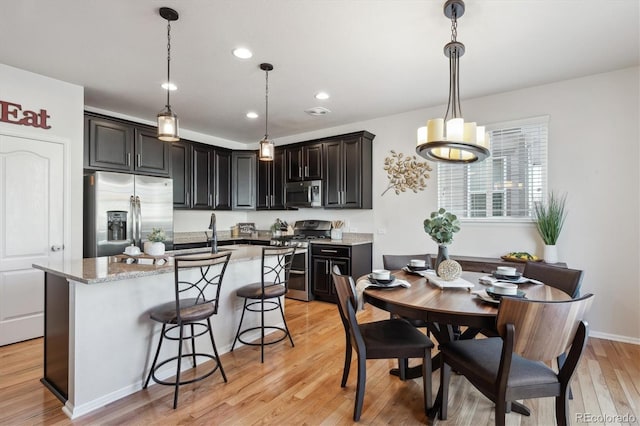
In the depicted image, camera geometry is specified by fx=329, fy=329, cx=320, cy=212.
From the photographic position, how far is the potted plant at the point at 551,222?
3.48 meters

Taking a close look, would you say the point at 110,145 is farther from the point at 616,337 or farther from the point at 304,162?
the point at 616,337

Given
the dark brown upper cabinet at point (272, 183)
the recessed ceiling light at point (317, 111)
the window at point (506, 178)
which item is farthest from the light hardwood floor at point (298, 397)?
the dark brown upper cabinet at point (272, 183)

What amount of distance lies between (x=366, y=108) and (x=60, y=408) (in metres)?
4.28

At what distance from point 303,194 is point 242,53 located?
2655 mm

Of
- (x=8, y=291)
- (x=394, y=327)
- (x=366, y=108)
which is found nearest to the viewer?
(x=394, y=327)

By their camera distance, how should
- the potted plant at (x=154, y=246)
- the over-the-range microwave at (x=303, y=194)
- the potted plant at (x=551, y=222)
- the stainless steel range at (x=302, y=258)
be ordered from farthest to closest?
the over-the-range microwave at (x=303, y=194) → the stainless steel range at (x=302, y=258) → the potted plant at (x=551, y=222) → the potted plant at (x=154, y=246)

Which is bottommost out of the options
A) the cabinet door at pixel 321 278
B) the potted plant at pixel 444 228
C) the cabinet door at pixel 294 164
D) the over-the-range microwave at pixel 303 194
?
the cabinet door at pixel 321 278

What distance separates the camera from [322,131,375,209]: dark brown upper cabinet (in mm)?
4852

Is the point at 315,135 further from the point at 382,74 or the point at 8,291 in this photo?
the point at 8,291

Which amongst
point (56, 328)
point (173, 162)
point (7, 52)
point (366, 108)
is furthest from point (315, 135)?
point (56, 328)

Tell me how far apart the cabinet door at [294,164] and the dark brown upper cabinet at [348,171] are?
1.65 feet

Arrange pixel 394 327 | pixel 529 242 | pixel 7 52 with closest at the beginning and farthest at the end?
pixel 394 327, pixel 7 52, pixel 529 242

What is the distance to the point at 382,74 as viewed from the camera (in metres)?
3.43

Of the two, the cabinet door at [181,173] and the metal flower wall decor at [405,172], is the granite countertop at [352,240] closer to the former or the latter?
the metal flower wall decor at [405,172]
